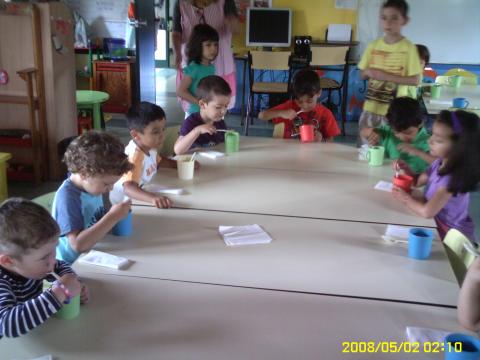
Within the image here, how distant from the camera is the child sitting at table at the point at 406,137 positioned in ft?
9.18

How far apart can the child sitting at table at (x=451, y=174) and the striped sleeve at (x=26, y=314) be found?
4.76ft

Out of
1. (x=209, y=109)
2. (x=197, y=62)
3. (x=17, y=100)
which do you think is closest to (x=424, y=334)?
(x=209, y=109)

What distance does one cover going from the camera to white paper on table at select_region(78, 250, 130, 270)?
155cm

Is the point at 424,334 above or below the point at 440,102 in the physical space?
below

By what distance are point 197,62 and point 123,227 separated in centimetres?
220

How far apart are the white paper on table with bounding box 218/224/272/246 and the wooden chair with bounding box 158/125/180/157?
1.40m

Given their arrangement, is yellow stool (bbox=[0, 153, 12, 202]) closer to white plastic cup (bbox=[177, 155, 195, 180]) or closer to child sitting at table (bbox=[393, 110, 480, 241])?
white plastic cup (bbox=[177, 155, 195, 180])

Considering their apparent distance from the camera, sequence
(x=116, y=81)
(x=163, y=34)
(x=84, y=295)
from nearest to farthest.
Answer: (x=84, y=295) < (x=116, y=81) < (x=163, y=34)

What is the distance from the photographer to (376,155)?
275 centimetres

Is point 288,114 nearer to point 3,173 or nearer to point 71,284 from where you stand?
point 3,173

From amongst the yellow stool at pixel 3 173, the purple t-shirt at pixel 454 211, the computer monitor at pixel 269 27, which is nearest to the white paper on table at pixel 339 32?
the computer monitor at pixel 269 27

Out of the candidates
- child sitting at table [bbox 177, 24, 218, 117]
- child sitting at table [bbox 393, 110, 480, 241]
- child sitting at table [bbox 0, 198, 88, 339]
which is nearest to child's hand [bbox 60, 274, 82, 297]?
child sitting at table [bbox 0, 198, 88, 339]

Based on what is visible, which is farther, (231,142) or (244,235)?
(231,142)

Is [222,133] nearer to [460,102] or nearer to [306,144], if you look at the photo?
[306,144]
